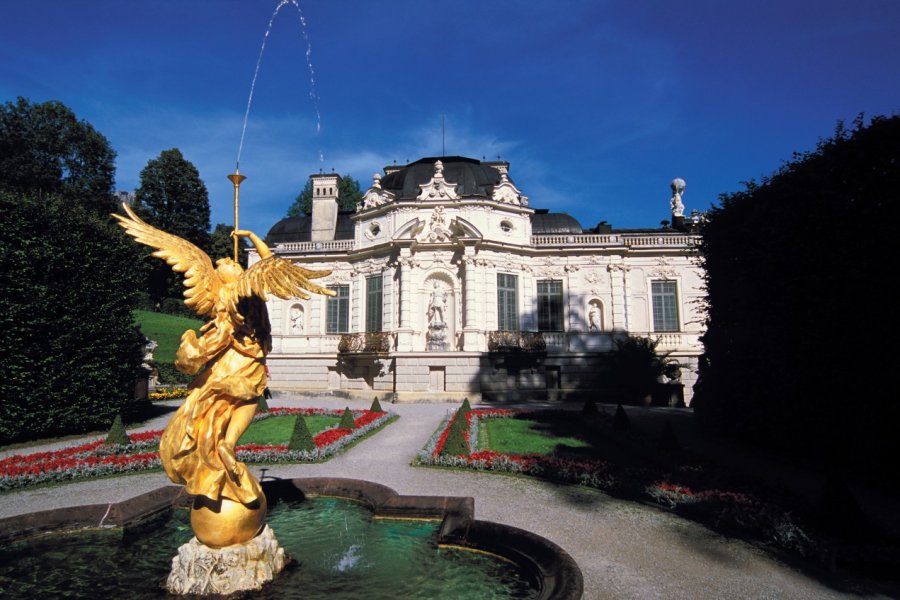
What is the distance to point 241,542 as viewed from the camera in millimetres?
5770

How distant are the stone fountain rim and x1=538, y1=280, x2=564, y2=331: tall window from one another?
2121 centimetres

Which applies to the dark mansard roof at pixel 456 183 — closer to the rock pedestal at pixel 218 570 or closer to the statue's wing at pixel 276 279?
the statue's wing at pixel 276 279

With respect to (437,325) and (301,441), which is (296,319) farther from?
(301,441)

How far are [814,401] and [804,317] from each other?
217 cm

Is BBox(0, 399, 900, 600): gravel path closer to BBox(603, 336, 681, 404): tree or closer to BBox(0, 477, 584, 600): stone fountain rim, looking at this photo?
BBox(0, 477, 584, 600): stone fountain rim

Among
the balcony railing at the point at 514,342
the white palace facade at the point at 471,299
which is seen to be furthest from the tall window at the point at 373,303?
the balcony railing at the point at 514,342

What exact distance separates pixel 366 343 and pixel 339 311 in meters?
4.21

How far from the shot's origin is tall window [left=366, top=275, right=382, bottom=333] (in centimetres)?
2958

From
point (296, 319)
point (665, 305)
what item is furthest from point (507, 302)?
point (296, 319)

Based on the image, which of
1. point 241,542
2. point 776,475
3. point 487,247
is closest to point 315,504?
point 241,542

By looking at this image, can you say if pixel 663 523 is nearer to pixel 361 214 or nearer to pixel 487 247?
pixel 487 247

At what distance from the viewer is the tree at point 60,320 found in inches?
590

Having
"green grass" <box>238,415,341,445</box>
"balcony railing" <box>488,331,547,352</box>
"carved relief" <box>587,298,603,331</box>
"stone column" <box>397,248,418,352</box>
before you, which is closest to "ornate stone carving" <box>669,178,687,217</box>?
"carved relief" <box>587,298,603,331</box>

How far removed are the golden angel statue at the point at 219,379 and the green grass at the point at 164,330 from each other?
34.2m
